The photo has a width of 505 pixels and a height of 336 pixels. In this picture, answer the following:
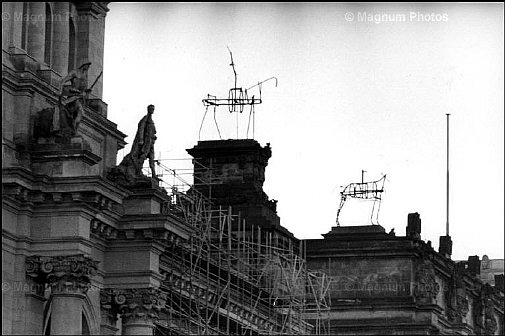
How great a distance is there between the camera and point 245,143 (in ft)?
394

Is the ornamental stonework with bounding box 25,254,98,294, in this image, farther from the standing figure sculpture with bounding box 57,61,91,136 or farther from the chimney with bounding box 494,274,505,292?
the chimney with bounding box 494,274,505,292

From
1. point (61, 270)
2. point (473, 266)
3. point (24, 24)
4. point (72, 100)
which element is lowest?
point (61, 270)

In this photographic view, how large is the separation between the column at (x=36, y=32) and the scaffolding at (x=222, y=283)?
8445mm

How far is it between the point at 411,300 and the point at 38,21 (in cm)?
5849

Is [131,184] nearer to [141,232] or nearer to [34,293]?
[141,232]

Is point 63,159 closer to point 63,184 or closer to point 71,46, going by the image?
point 63,184

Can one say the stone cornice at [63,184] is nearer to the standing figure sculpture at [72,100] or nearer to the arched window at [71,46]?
the standing figure sculpture at [72,100]

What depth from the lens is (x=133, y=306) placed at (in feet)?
250

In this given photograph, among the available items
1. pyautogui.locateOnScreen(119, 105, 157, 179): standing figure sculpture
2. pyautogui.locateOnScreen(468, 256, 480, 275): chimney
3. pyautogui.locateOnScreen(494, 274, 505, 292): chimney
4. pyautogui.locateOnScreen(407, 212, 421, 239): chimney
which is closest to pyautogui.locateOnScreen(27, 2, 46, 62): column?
pyautogui.locateOnScreen(119, 105, 157, 179): standing figure sculpture

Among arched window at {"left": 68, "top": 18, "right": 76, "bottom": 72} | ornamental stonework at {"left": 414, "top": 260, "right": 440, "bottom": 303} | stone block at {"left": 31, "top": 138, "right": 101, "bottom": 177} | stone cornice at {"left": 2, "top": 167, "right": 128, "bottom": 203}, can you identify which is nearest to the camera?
stone cornice at {"left": 2, "top": 167, "right": 128, "bottom": 203}

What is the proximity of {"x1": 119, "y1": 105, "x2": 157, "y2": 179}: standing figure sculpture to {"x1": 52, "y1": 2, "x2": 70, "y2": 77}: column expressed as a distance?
350cm

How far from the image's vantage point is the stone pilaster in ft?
249

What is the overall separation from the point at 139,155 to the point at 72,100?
587 cm

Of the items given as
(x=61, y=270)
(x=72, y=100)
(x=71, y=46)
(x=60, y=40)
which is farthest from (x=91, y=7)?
(x=61, y=270)
